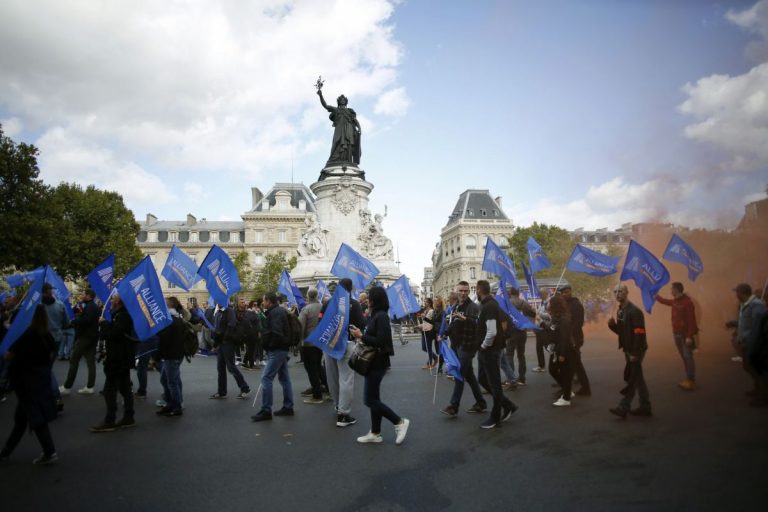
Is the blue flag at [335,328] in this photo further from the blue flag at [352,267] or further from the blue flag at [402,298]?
the blue flag at [352,267]

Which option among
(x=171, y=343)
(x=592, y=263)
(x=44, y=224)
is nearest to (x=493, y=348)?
(x=171, y=343)

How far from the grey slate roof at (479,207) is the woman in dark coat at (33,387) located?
270ft

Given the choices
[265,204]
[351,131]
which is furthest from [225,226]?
[351,131]

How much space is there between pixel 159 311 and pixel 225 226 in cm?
7310

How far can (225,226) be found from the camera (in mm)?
77000

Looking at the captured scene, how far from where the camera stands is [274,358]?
8016 mm

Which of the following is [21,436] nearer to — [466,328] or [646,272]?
[466,328]

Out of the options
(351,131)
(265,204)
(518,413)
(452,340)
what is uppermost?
(265,204)

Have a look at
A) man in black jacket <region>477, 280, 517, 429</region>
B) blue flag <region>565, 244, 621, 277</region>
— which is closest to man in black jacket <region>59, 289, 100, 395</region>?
man in black jacket <region>477, 280, 517, 429</region>

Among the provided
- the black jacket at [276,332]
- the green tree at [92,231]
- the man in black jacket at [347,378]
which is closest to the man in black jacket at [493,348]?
the man in black jacket at [347,378]

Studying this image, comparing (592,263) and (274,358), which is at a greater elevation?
(592,263)

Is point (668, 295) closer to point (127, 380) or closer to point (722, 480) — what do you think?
point (722, 480)

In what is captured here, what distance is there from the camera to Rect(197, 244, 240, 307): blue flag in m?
10.8

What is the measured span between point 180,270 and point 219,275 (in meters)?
0.86
